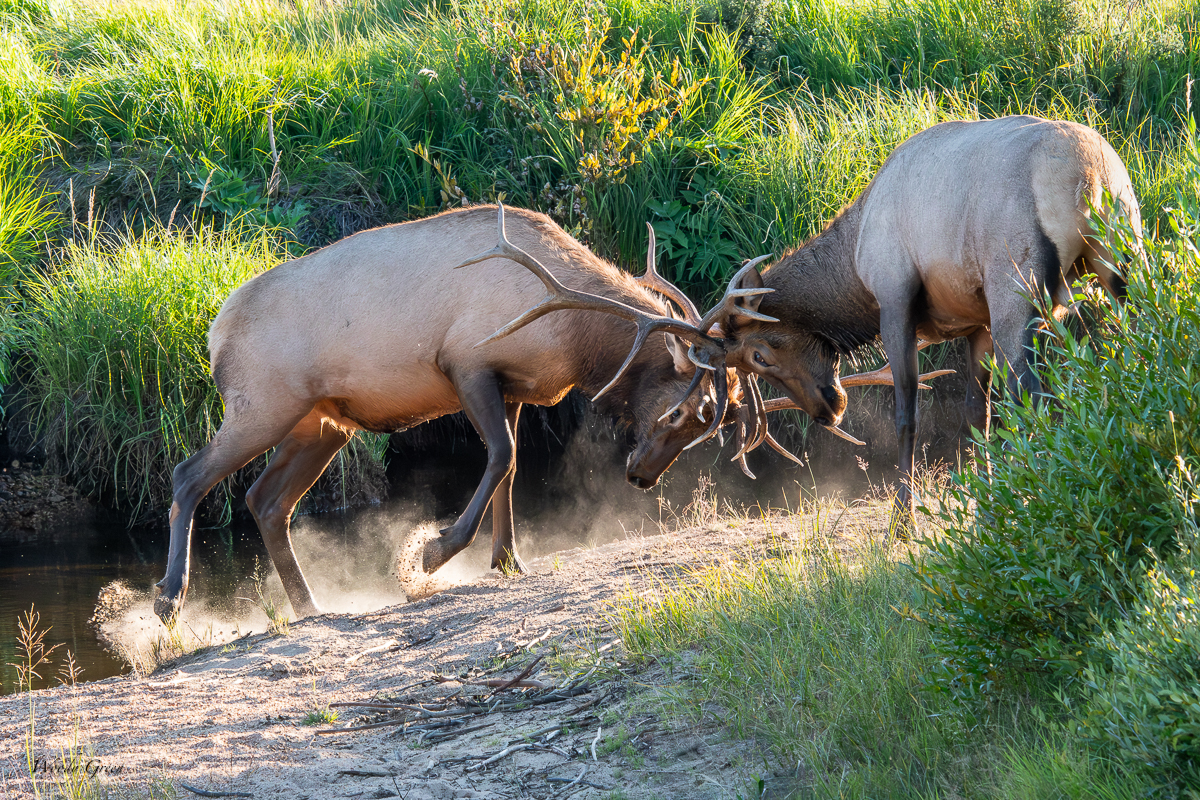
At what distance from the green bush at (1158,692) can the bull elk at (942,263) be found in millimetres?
1699

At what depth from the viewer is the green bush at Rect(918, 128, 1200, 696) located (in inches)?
107

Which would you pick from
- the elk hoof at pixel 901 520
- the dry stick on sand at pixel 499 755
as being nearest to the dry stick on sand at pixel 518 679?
the dry stick on sand at pixel 499 755

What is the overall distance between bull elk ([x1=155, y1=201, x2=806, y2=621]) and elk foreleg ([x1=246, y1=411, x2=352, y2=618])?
40mm

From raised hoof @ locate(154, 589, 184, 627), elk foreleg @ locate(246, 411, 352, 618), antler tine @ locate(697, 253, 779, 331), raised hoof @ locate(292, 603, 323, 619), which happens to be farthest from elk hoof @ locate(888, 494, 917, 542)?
raised hoof @ locate(154, 589, 184, 627)

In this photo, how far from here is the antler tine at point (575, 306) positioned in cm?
563

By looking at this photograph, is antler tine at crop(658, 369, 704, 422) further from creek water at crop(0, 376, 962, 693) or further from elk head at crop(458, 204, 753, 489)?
creek water at crop(0, 376, 962, 693)

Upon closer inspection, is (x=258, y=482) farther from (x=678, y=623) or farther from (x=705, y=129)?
(x=705, y=129)

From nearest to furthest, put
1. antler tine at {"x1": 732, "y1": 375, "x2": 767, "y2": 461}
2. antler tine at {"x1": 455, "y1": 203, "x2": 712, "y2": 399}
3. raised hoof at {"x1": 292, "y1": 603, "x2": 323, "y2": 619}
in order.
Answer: antler tine at {"x1": 455, "y1": 203, "x2": 712, "y2": 399}, antler tine at {"x1": 732, "y1": 375, "x2": 767, "y2": 461}, raised hoof at {"x1": 292, "y1": 603, "x2": 323, "y2": 619}

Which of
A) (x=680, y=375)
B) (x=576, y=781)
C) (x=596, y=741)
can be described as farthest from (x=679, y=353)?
(x=576, y=781)

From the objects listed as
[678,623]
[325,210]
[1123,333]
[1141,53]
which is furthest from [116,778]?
[1141,53]

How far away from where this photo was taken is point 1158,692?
2.21 metres

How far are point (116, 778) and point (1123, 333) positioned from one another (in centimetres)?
333

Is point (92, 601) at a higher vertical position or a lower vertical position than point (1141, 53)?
lower

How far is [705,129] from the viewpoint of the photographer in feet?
34.3
